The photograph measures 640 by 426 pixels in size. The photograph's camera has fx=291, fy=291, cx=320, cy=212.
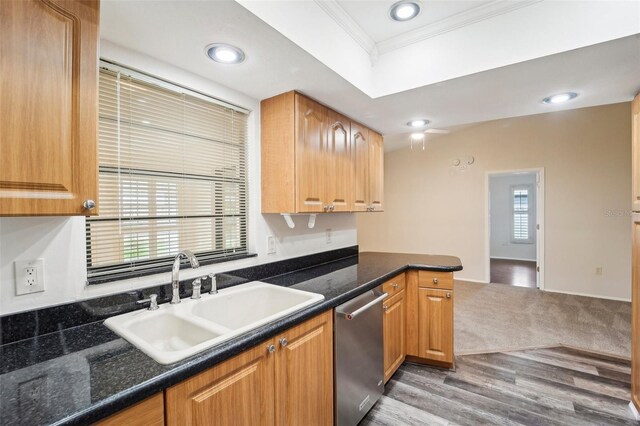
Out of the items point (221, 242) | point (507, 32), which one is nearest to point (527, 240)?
point (507, 32)

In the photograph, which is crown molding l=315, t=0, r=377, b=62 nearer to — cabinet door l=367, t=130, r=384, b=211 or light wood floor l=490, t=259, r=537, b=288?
cabinet door l=367, t=130, r=384, b=211

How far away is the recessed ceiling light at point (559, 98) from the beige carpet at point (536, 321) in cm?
222

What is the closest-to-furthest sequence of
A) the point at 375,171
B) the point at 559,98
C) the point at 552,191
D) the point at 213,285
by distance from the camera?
1. the point at 213,285
2. the point at 559,98
3. the point at 375,171
4. the point at 552,191

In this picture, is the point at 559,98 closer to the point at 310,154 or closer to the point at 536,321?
the point at 310,154

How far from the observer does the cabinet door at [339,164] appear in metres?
2.24

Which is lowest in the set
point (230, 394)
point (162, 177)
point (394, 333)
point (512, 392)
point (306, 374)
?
point (512, 392)

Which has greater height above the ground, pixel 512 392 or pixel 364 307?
pixel 364 307

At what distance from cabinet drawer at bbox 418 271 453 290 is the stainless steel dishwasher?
1.91ft

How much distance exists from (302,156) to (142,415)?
154cm

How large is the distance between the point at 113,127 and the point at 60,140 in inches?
22.8

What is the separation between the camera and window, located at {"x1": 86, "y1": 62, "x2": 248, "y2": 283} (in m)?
1.39

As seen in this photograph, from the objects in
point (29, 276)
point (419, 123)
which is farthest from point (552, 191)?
point (29, 276)

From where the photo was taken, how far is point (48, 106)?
34.3 inches

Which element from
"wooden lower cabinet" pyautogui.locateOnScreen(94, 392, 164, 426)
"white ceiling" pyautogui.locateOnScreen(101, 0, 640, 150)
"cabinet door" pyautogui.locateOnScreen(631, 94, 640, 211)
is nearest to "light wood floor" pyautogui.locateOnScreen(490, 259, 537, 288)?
"cabinet door" pyautogui.locateOnScreen(631, 94, 640, 211)
